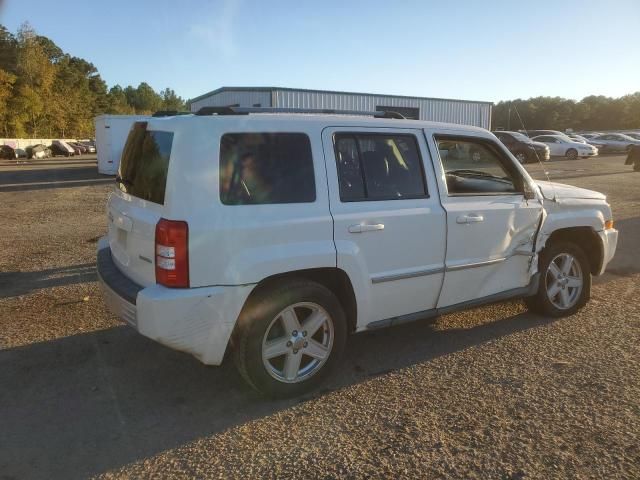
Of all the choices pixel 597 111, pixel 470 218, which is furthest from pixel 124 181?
pixel 597 111

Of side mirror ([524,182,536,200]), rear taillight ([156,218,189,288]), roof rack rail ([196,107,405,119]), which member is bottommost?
rear taillight ([156,218,189,288])

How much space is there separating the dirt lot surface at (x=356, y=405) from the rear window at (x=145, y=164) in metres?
1.39

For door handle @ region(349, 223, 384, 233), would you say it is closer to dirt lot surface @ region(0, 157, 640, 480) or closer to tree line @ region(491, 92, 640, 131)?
dirt lot surface @ region(0, 157, 640, 480)

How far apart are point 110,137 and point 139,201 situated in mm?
19935

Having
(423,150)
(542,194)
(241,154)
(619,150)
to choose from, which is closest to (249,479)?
(241,154)

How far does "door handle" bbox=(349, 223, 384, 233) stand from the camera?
3.56 metres

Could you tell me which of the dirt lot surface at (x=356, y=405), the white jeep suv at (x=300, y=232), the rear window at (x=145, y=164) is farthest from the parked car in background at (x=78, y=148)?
the white jeep suv at (x=300, y=232)

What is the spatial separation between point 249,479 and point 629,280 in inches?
218

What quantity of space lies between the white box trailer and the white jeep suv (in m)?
19.0

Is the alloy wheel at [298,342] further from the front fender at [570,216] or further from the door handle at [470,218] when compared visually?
the front fender at [570,216]

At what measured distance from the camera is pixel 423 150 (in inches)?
159

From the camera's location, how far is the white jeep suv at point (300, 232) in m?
3.14

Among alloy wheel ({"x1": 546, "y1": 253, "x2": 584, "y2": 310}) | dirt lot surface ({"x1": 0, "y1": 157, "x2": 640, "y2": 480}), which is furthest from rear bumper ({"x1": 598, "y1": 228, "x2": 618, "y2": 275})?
dirt lot surface ({"x1": 0, "y1": 157, "x2": 640, "y2": 480})

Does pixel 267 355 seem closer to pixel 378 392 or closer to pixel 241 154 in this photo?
pixel 378 392
